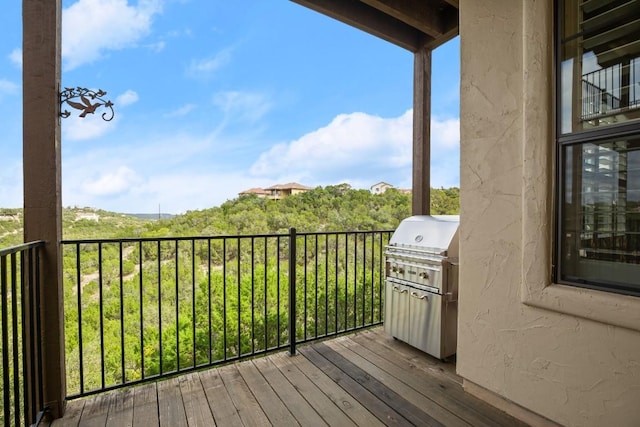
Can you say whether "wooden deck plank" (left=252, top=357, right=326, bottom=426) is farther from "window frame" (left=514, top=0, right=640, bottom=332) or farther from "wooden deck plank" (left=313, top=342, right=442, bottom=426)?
"window frame" (left=514, top=0, right=640, bottom=332)

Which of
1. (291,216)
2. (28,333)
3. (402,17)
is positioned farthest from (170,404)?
(291,216)

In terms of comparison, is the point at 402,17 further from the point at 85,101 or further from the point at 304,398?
the point at 304,398

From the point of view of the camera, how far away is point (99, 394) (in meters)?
2.03

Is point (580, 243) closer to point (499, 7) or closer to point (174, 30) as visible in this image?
point (499, 7)

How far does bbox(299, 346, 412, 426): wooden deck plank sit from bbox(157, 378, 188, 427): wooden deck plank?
0.96m

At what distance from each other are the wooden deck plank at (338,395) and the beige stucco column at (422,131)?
1.74 m

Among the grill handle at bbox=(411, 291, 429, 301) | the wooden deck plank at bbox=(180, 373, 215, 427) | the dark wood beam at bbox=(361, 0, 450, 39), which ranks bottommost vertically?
the wooden deck plank at bbox=(180, 373, 215, 427)

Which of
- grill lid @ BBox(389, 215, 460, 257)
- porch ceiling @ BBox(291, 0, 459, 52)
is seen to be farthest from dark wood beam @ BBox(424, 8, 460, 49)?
grill lid @ BBox(389, 215, 460, 257)

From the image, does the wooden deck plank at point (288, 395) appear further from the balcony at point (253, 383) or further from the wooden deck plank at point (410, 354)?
the wooden deck plank at point (410, 354)

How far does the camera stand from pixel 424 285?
251 centimetres

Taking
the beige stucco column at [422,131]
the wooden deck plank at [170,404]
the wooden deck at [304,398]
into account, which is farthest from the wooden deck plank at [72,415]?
the beige stucco column at [422,131]

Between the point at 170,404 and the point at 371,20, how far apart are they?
3.36 m

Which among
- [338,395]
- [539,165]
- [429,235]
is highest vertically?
[539,165]

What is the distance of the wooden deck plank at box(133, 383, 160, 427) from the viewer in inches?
70.1
